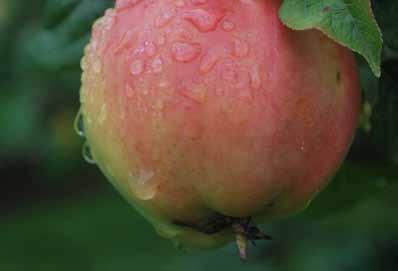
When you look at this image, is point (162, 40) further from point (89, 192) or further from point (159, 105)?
point (89, 192)

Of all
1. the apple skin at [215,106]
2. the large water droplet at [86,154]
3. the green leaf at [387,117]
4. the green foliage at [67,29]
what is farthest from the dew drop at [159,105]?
the green foliage at [67,29]

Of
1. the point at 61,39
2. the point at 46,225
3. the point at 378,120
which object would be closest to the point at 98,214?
the point at 46,225

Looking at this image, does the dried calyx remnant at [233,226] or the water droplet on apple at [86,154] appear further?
the water droplet on apple at [86,154]

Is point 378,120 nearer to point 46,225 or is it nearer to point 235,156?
point 235,156

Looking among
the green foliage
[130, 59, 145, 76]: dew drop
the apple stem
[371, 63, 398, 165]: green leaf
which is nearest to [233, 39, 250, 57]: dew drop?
[130, 59, 145, 76]: dew drop

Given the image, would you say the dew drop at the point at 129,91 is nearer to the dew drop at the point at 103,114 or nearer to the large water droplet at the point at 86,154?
the dew drop at the point at 103,114

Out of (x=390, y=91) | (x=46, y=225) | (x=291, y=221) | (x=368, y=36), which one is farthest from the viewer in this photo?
(x=46, y=225)
